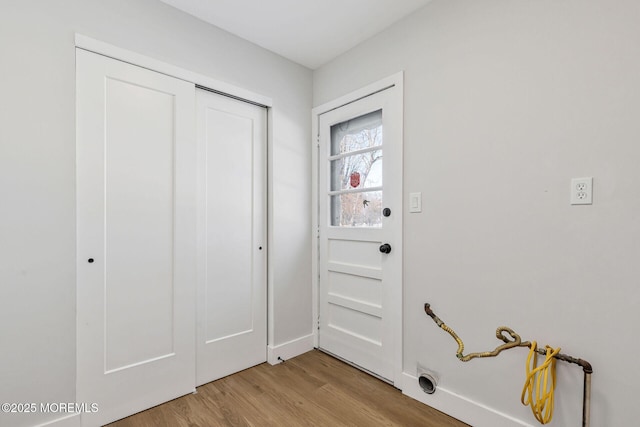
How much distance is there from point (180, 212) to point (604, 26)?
2.38m

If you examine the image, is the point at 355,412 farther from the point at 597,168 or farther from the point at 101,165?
the point at 101,165

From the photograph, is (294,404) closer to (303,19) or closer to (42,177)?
(42,177)

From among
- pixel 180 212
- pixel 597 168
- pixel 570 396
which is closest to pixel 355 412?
pixel 570 396

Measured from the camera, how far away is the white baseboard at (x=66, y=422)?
1.55 meters

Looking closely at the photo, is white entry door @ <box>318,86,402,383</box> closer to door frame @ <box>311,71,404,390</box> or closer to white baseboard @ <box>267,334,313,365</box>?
door frame @ <box>311,71,404,390</box>

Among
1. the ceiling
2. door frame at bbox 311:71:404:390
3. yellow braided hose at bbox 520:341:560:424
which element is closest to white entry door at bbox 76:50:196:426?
the ceiling

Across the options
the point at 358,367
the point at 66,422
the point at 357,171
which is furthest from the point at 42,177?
the point at 358,367

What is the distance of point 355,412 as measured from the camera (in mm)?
1837

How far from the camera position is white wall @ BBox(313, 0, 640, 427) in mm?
1284

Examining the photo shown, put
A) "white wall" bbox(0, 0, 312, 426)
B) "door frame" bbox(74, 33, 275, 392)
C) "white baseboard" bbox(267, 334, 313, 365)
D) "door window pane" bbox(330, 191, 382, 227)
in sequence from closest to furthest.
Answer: "white wall" bbox(0, 0, 312, 426), "door frame" bbox(74, 33, 275, 392), "door window pane" bbox(330, 191, 382, 227), "white baseboard" bbox(267, 334, 313, 365)

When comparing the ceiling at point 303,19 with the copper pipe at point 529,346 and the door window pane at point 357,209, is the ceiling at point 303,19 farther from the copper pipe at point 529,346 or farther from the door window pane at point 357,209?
the copper pipe at point 529,346

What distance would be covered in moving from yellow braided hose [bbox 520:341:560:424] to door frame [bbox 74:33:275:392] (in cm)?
172

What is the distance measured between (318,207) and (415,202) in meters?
0.97

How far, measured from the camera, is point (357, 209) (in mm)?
2418
